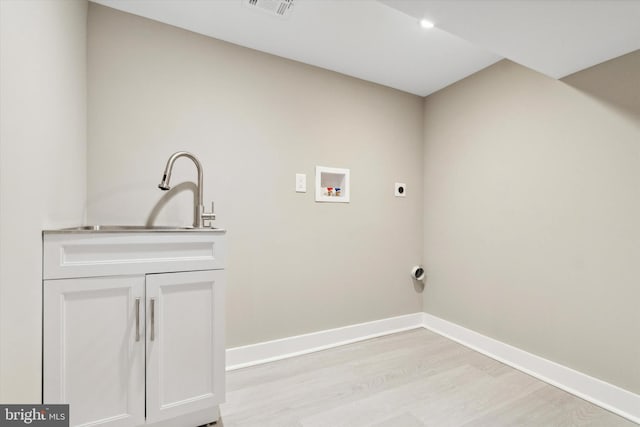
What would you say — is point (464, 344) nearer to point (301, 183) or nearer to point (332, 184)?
point (332, 184)

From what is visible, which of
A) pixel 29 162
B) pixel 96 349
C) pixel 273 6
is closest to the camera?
pixel 29 162

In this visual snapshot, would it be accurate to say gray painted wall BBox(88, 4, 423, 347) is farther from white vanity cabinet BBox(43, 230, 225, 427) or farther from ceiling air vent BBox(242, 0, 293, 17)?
white vanity cabinet BBox(43, 230, 225, 427)

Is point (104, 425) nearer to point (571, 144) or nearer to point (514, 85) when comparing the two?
point (571, 144)

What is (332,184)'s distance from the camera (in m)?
2.40

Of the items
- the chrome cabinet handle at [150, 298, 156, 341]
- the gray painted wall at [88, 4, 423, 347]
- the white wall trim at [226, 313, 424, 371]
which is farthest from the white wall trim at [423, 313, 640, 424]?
the chrome cabinet handle at [150, 298, 156, 341]

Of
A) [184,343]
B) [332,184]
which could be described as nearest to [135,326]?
[184,343]

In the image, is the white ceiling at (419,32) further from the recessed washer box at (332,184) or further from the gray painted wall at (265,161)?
the recessed washer box at (332,184)

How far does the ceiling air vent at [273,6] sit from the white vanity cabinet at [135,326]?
50.0 inches

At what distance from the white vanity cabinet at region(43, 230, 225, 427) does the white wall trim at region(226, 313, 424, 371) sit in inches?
21.9

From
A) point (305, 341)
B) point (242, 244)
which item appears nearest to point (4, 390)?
point (242, 244)

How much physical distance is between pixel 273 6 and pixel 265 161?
35.8 inches

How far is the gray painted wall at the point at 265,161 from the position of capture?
1663mm

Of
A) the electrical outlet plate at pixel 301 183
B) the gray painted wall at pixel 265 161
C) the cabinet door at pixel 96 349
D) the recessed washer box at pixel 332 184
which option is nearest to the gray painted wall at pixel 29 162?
the cabinet door at pixel 96 349

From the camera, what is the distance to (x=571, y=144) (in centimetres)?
170
